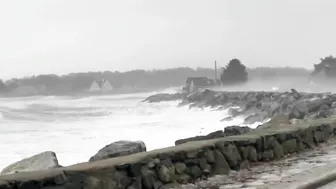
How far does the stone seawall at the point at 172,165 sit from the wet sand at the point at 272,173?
5.5 inches

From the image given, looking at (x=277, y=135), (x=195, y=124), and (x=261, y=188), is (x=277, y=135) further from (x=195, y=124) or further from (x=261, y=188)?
(x=195, y=124)

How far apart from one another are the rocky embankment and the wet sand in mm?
7564

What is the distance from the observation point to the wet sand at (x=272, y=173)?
19.7 ft

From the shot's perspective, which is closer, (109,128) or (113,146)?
(113,146)

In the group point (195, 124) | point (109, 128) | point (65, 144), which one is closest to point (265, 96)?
point (195, 124)

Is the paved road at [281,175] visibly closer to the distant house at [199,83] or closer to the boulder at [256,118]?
the boulder at [256,118]

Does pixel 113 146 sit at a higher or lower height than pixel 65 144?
higher

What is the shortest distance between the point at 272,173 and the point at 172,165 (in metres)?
1.47

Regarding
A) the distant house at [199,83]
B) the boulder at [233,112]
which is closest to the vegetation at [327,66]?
the distant house at [199,83]

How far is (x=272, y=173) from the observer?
6652 millimetres

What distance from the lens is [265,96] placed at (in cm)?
3447

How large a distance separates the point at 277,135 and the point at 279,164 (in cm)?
63

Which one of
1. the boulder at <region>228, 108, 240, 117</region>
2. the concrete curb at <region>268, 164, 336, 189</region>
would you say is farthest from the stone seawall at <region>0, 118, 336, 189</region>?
the boulder at <region>228, 108, 240, 117</region>

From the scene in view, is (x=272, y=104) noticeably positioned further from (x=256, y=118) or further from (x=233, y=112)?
(x=256, y=118)
